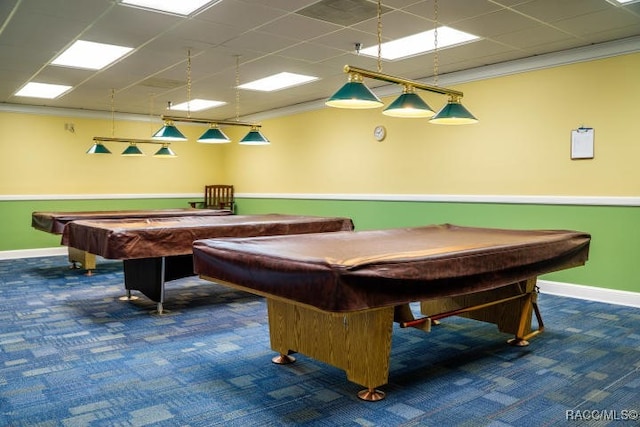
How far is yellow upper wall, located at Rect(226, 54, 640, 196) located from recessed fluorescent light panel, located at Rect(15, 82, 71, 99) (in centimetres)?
391

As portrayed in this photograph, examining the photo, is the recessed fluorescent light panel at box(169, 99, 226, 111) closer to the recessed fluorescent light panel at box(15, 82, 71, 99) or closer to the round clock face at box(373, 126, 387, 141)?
the recessed fluorescent light panel at box(15, 82, 71, 99)

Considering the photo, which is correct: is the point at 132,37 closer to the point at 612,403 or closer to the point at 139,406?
the point at 139,406

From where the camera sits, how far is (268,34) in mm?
4871

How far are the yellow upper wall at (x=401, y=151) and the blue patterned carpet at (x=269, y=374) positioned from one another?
64.8 inches

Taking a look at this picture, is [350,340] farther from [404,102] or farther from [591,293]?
[591,293]

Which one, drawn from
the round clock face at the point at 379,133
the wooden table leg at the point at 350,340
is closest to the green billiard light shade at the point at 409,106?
the wooden table leg at the point at 350,340

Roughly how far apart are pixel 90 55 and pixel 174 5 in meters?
2.08

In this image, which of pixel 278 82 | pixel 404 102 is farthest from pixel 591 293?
pixel 278 82

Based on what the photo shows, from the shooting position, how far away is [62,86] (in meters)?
7.25

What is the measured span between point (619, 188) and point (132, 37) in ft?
16.7

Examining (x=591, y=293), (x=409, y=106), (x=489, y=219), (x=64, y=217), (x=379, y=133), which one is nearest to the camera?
(x=409, y=106)

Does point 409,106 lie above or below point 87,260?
above

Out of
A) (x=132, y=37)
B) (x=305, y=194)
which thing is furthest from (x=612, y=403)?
(x=305, y=194)

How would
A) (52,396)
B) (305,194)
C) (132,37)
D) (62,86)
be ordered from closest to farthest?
(52,396), (132,37), (62,86), (305,194)
